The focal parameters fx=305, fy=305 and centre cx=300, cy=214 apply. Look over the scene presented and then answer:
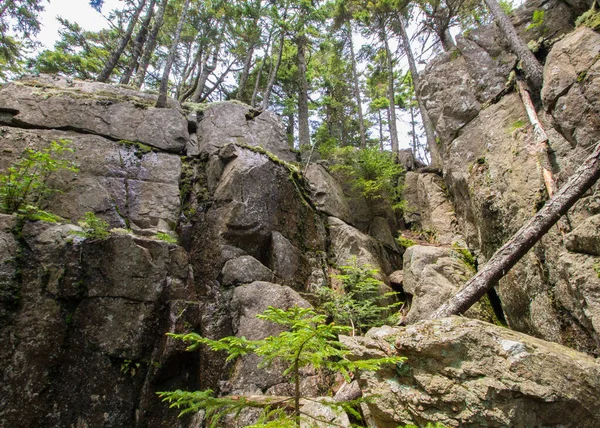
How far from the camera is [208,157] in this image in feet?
33.7

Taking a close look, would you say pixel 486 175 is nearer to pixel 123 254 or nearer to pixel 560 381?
pixel 560 381

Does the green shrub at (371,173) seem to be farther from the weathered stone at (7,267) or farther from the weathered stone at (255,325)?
the weathered stone at (7,267)

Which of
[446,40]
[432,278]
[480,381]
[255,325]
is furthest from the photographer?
[446,40]

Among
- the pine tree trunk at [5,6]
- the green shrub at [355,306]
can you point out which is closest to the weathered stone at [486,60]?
the green shrub at [355,306]

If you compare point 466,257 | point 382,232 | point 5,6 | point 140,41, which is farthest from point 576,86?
point 5,6

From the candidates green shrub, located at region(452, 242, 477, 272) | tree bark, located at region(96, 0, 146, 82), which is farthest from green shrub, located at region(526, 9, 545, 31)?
tree bark, located at region(96, 0, 146, 82)

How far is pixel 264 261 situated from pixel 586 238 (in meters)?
6.45

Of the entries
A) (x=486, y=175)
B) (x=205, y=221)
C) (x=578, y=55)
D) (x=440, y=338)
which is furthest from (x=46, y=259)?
(x=578, y=55)

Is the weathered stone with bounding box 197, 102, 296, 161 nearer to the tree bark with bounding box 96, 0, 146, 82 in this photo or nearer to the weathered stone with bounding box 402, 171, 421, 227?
the tree bark with bounding box 96, 0, 146, 82

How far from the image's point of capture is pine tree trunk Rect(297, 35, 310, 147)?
16.4 meters

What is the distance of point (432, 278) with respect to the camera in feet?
26.5

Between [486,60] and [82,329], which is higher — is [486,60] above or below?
above

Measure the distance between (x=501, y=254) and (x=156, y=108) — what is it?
11.4m

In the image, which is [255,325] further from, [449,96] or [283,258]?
[449,96]
